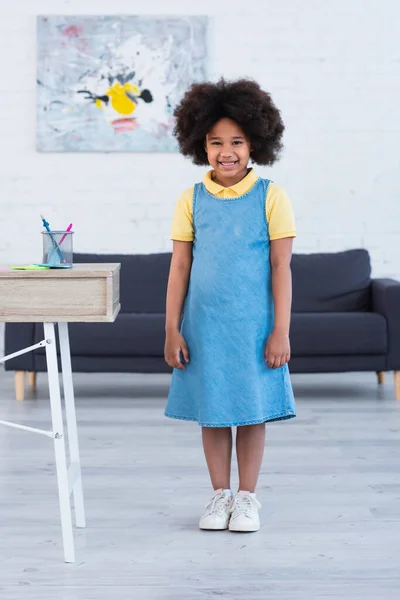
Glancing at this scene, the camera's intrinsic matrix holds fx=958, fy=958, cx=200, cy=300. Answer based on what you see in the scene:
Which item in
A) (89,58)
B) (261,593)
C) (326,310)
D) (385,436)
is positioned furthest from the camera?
(89,58)

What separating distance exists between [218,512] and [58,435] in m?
0.51

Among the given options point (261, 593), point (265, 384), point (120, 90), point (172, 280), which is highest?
point (120, 90)

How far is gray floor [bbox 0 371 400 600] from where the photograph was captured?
6.46 ft

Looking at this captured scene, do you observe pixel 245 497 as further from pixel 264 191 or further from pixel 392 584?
pixel 264 191

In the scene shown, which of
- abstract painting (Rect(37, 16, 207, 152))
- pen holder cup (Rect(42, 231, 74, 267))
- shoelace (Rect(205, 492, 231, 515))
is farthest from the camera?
abstract painting (Rect(37, 16, 207, 152))

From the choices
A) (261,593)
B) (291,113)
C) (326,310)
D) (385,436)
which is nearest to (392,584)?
(261,593)

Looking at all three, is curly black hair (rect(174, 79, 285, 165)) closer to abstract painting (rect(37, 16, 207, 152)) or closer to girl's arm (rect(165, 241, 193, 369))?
girl's arm (rect(165, 241, 193, 369))

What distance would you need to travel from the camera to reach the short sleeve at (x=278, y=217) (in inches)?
88.3

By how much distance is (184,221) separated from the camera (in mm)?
2295

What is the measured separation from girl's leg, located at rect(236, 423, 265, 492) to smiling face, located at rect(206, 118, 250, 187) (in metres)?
0.60

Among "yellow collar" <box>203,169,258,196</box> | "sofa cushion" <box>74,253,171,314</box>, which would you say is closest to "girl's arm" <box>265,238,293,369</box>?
"yellow collar" <box>203,169,258,196</box>

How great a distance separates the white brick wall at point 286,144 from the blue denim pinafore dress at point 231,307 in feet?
9.88

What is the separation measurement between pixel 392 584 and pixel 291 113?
12.0 ft

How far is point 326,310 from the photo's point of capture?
15.3 feet
